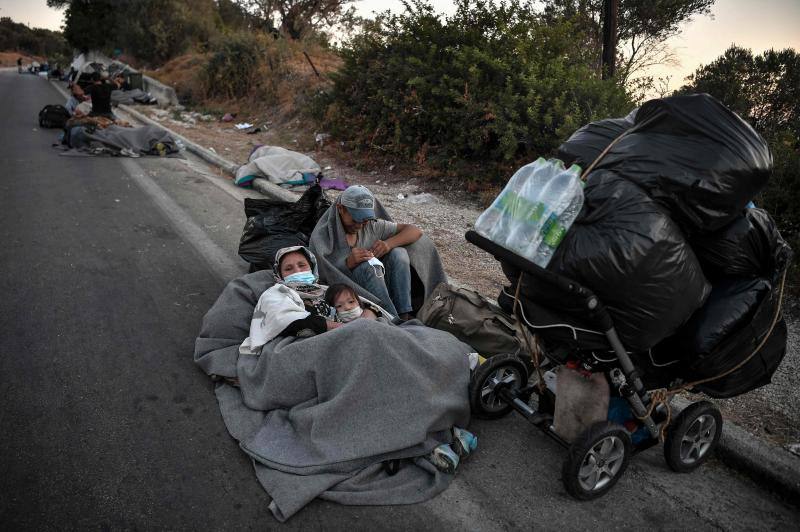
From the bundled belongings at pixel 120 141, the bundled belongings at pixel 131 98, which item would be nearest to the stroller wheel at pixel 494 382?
the bundled belongings at pixel 120 141

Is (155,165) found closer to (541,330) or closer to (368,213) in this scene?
(368,213)

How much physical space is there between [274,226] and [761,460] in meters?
3.81

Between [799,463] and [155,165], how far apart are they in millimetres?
9983

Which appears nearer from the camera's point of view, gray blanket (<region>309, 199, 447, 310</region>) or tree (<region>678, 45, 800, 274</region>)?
gray blanket (<region>309, 199, 447, 310</region>)

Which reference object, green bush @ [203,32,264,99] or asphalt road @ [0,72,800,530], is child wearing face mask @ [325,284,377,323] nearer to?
asphalt road @ [0,72,800,530]

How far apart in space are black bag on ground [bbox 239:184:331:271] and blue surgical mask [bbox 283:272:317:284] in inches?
28.4

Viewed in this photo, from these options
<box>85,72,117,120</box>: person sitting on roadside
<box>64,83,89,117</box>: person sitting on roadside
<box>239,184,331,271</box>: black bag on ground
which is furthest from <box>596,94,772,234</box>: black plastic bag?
<box>64,83,89,117</box>: person sitting on roadside

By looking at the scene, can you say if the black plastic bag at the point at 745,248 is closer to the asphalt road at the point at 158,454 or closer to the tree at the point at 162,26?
the asphalt road at the point at 158,454

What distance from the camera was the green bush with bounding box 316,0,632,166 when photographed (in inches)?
309

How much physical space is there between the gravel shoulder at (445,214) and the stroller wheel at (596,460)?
1.15 m

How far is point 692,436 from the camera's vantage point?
2.90 metres

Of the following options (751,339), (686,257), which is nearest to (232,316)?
(686,257)

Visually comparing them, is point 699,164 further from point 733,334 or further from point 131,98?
point 131,98

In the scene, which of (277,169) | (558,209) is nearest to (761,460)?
(558,209)
